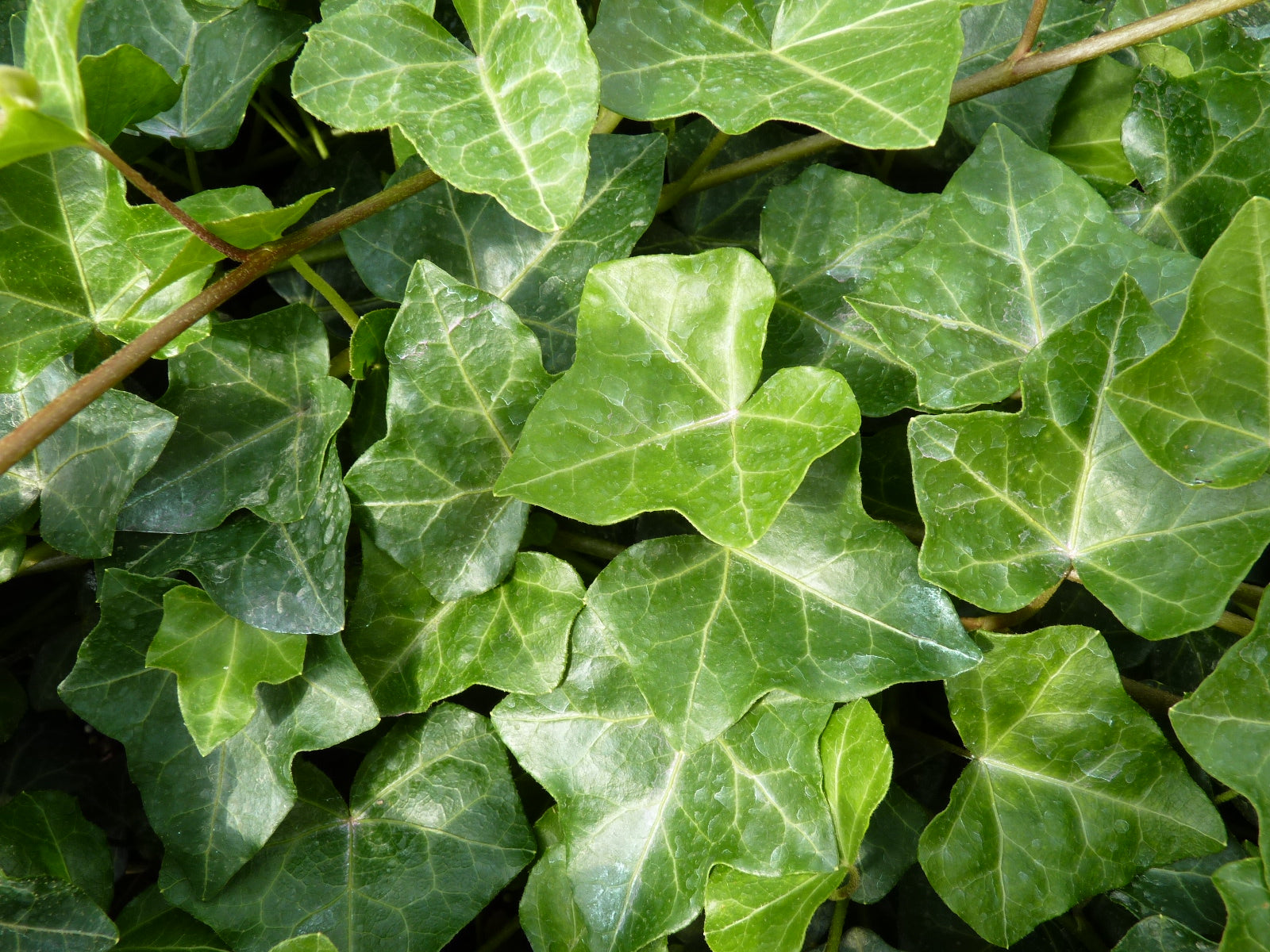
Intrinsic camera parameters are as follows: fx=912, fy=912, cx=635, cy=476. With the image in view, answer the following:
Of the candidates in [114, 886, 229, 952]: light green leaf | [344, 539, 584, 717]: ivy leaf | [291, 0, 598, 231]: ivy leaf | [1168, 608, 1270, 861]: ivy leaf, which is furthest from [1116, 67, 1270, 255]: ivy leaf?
[114, 886, 229, 952]: light green leaf

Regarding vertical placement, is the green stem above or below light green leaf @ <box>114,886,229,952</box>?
above

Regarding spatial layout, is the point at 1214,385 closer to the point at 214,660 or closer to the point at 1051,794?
the point at 1051,794

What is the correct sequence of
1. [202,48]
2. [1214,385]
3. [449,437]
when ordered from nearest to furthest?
[1214,385]
[449,437]
[202,48]

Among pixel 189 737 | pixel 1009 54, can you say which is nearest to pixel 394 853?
pixel 189 737

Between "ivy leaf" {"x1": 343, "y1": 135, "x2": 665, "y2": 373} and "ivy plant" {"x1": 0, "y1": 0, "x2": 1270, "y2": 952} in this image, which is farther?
"ivy leaf" {"x1": 343, "y1": 135, "x2": 665, "y2": 373}

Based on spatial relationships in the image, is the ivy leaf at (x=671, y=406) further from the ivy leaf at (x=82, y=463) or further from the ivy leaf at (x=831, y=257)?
the ivy leaf at (x=82, y=463)

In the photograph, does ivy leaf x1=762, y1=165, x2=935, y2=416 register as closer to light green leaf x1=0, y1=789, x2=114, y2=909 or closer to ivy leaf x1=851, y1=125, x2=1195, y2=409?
ivy leaf x1=851, y1=125, x2=1195, y2=409
